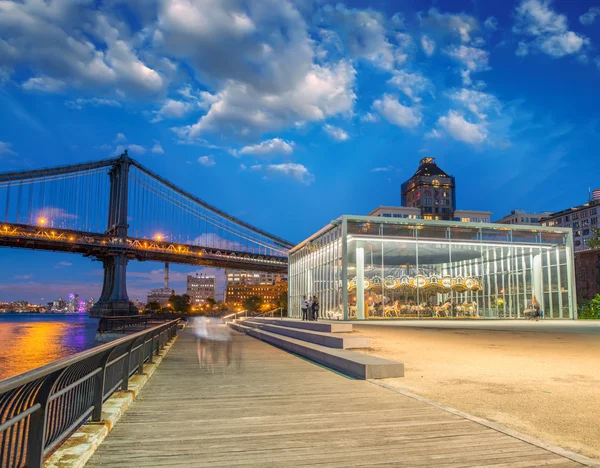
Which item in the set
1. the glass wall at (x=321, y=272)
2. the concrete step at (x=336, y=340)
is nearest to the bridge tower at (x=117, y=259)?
the glass wall at (x=321, y=272)

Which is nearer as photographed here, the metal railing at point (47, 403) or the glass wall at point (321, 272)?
the metal railing at point (47, 403)

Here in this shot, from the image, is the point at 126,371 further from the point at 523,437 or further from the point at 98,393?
the point at 523,437

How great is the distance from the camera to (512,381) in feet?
27.9

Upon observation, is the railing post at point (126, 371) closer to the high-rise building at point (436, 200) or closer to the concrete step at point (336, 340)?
the concrete step at point (336, 340)

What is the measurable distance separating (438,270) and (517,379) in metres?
23.0

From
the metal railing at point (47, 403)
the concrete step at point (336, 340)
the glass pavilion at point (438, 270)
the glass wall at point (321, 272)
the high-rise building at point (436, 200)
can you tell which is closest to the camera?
the metal railing at point (47, 403)

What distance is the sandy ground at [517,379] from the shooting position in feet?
18.7

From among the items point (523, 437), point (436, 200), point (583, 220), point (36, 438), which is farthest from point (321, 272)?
point (583, 220)

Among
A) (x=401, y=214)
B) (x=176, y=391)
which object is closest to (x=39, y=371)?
(x=176, y=391)

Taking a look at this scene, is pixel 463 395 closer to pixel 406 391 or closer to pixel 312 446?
pixel 406 391

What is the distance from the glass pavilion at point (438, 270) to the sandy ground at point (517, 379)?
43.4 feet

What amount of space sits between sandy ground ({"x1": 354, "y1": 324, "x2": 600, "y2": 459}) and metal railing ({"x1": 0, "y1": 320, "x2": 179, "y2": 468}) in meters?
4.39

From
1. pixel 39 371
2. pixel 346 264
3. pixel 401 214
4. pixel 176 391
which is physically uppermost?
pixel 401 214

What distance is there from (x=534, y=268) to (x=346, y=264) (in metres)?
14.1
